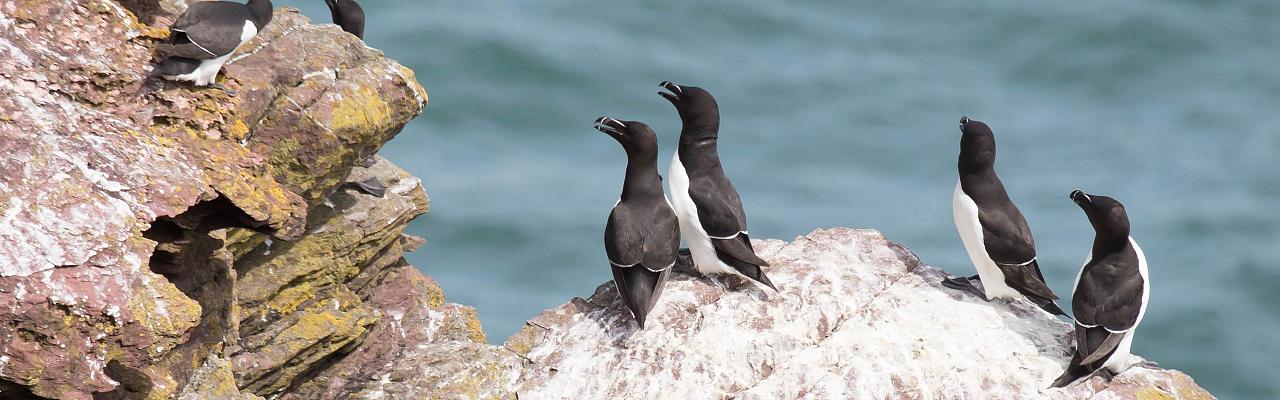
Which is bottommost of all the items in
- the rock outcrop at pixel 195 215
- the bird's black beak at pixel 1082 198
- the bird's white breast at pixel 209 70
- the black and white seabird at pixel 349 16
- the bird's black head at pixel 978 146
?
the rock outcrop at pixel 195 215

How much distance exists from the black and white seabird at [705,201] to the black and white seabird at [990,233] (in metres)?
1.27

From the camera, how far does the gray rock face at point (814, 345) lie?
26.3ft

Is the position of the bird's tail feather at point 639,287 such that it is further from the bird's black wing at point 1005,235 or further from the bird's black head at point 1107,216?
the bird's black head at point 1107,216

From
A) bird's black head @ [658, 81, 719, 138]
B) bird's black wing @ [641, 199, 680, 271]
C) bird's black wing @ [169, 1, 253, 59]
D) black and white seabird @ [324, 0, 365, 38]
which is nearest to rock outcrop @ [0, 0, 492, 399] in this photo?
bird's black wing @ [169, 1, 253, 59]

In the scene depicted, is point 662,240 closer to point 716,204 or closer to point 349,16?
point 716,204

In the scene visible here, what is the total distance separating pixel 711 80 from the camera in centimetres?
Result: 2775

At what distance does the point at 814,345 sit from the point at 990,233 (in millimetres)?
1426

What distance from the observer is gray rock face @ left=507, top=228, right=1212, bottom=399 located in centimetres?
802

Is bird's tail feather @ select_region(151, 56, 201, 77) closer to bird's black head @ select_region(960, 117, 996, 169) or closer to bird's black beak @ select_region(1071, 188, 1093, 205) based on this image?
bird's black head @ select_region(960, 117, 996, 169)

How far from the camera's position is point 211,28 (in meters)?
7.34

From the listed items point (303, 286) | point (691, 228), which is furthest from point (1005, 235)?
point (303, 286)

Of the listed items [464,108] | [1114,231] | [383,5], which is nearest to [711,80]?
[464,108]

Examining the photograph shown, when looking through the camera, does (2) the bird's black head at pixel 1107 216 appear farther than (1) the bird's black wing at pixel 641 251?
No

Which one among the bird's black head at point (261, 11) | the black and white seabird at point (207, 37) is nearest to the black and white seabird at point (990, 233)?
the bird's black head at point (261, 11)
